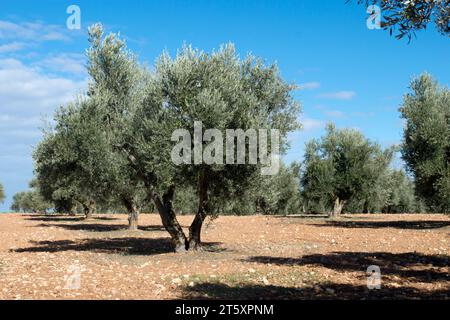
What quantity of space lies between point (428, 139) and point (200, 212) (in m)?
19.9

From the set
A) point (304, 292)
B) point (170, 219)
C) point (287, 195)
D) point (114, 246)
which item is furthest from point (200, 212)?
point (287, 195)

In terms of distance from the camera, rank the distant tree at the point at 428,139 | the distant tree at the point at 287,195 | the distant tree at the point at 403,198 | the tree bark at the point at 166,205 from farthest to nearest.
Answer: the distant tree at the point at 403,198 < the distant tree at the point at 287,195 < the distant tree at the point at 428,139 < the tree bark at the point at 166,205

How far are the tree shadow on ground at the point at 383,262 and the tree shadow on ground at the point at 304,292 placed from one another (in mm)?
2114

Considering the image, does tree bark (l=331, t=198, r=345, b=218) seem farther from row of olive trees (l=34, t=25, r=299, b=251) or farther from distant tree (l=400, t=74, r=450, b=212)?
row of olive trees (l=34, t=25, r=299, b=251)

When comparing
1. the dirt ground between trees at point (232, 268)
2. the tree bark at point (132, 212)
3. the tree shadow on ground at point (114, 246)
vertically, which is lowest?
the tree shadow on ground at point (114, 246)

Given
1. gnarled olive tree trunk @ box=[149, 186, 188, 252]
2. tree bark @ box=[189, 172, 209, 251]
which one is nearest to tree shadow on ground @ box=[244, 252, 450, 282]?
tree bark @ box=[189, 172, 209, 251]

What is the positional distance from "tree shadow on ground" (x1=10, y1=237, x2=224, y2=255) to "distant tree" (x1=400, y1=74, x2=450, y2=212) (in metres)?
17.2

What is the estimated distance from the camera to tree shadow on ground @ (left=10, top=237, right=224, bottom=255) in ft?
69.4

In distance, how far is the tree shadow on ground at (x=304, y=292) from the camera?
1120 cm

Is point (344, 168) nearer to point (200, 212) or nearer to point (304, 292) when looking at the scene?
point (200, 212)

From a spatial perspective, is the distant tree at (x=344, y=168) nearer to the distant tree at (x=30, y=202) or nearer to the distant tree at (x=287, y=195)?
the distant tree at (x=287, y=195)

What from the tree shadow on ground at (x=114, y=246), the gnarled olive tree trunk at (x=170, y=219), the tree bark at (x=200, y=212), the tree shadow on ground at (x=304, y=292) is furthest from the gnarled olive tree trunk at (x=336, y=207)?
the tree shadow on ground at (x=304, y=292)
